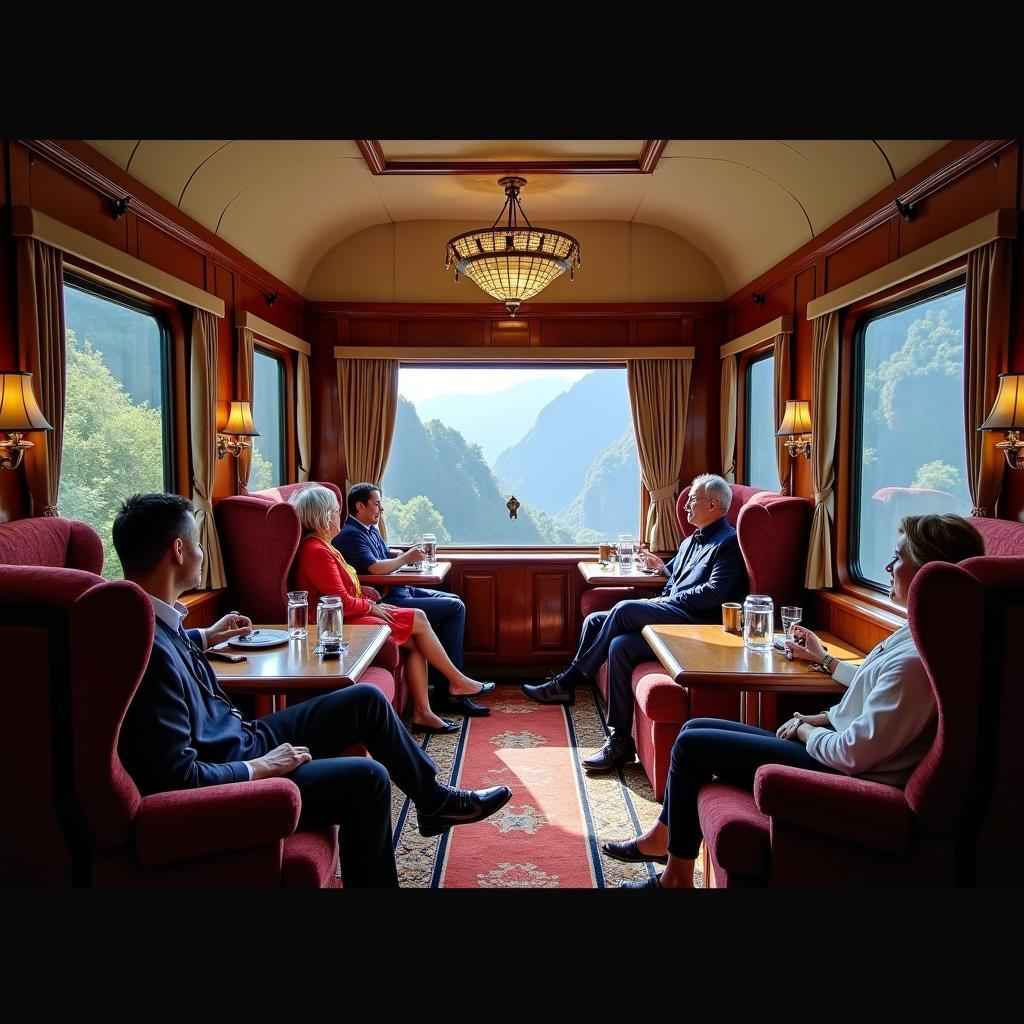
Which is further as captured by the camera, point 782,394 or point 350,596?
point 782,394

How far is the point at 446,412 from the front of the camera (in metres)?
6.70

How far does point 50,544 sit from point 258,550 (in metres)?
1.55

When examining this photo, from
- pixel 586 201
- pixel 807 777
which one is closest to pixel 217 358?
pixel 586 201

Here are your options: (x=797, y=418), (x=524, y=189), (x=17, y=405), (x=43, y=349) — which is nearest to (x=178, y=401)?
(x=43, y=349)

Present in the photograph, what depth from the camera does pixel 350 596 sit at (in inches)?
165

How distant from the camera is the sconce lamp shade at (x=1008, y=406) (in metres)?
2.70

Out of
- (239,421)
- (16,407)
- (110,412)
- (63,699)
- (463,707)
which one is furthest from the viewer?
(463,707)

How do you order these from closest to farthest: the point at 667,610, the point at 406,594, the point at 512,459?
the point at 667,610 < the point at 406,594 < the point at 512,459

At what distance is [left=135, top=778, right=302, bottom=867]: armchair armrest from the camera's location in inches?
71.4

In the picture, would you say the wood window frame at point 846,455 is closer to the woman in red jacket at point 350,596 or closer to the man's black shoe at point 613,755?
the man's black shoe at point 613,755

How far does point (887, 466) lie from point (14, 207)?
419cm

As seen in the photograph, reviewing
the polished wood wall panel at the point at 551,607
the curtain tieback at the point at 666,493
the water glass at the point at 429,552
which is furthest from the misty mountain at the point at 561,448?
the water glass at the point at 429,552

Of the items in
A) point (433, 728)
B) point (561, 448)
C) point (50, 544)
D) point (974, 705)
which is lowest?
point (433, 728)

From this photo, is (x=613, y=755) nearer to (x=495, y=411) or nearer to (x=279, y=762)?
(x=279, y=762)
